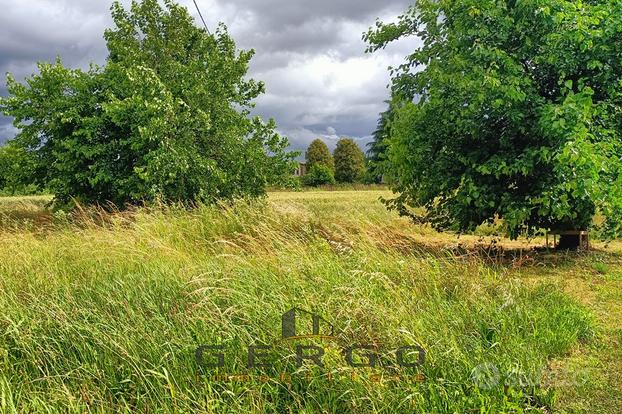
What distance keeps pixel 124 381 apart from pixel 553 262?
23.6ft

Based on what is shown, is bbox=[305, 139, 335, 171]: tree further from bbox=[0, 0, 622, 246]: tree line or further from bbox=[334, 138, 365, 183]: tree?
bbox=[0, 0, 622, 246]: tree line

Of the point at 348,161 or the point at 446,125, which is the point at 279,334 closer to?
the point at 446,125

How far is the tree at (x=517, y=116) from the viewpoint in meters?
6.21

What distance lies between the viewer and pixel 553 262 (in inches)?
304

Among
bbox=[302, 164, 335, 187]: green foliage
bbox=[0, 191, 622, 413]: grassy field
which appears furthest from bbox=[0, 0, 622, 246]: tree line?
bbox=[302, 164, 335, 187]: green foliage

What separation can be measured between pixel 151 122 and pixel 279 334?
32.2 ft

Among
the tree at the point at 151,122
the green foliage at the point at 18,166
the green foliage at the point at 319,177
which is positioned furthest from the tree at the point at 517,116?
the green foliage at the point at 319,177

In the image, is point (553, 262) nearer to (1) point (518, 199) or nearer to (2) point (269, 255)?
(1) point (518, 199)

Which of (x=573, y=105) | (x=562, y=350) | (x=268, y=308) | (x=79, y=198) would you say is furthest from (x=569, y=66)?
(x=79, y=198)

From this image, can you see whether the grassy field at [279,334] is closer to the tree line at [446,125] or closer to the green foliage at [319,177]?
the tree line at [446,125]

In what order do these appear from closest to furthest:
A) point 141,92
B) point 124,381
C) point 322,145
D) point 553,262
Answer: point 124,381
point 553,262
point 141,92
point 322,145

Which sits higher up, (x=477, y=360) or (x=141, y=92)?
(x=141, y=92)

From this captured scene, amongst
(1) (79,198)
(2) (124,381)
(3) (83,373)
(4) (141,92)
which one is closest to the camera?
(2) (124,381)

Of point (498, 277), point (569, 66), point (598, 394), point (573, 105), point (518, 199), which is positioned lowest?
point (598, 394)
